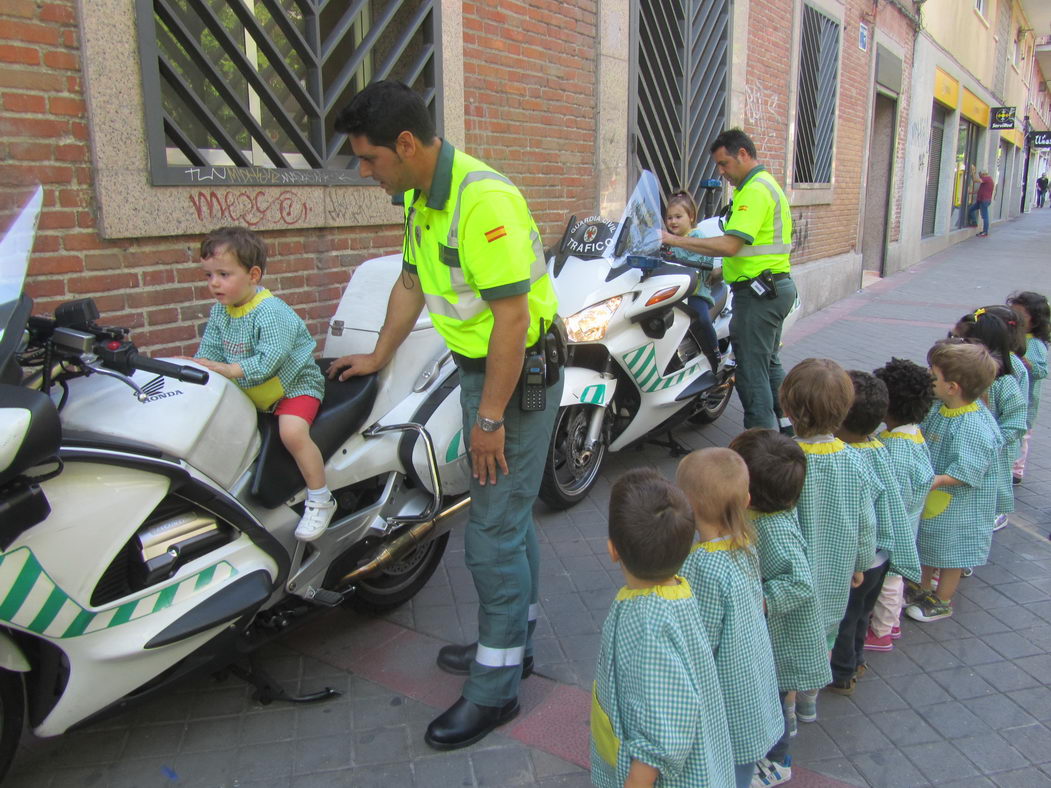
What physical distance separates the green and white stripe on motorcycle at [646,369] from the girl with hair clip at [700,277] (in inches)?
20.7

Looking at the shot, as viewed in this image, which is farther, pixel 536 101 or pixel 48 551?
pixel 536 101

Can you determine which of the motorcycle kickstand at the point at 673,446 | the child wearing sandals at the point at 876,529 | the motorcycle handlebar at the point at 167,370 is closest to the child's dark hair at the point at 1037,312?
the motorcycle kickstand at the point at 673,446

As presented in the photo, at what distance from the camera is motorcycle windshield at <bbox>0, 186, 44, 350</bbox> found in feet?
6.66

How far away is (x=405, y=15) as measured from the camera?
5059 millimetres

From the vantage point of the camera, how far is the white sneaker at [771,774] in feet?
8.04

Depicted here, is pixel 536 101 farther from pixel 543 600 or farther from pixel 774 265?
pixel 543 600

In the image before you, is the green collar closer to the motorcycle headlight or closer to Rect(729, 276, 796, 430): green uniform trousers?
Rect(729, 276, 796, 430): green uniform trousers

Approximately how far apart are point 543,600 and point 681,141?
234 inches

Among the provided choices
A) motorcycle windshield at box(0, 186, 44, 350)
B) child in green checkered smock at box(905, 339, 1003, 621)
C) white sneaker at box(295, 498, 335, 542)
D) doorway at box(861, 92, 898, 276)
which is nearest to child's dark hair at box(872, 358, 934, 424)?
child in green checkered smock at box(905, 339, 1003, 621)

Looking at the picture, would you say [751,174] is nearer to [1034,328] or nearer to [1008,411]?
[1034,328]

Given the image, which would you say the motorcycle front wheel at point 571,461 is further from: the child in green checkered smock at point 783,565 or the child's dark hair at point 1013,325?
the child's dark hair at point 1013,325

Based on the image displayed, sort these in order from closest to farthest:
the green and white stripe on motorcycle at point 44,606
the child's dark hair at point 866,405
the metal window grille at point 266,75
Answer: the green and white stripe on motorcycle at point 44,606, the child's dark hair at point 866,405, the metal window grille at point 266,75

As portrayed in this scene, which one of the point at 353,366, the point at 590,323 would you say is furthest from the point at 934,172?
the point at 353,366

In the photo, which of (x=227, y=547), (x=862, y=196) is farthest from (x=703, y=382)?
(x=862, y=196)
